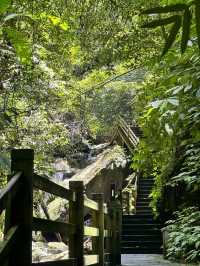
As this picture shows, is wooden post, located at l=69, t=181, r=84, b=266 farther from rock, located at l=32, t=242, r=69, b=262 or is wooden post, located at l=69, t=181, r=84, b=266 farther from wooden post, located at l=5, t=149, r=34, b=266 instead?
rock, located at l=32, t=242, r=69, b=262

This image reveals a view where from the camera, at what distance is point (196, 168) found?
514 cm

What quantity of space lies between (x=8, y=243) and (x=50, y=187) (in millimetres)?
988

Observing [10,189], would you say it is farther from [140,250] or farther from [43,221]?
[140,250]

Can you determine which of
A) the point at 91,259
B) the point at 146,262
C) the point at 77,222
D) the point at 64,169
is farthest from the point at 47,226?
the point at 64,169

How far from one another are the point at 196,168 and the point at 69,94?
6.81 metres

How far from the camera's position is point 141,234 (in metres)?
14.9

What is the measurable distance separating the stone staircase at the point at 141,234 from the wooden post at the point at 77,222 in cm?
923

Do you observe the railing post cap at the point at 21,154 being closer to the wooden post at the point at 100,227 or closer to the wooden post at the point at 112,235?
the wooden post at the point at 100,227

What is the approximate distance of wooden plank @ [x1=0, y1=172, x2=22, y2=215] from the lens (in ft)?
8.18

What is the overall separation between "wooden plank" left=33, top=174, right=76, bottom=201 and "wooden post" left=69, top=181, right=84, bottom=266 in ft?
0.40

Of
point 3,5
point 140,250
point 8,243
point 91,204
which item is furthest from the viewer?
point 140,250

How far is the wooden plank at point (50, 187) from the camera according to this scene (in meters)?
3.19

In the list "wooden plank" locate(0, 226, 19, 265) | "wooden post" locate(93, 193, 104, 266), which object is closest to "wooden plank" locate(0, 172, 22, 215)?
"wooden plank" locate(0, 226, 19, 265)

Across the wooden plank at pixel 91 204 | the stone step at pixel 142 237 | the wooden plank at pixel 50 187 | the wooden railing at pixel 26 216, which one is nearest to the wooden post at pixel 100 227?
the wooden plank at pixel 91 204
